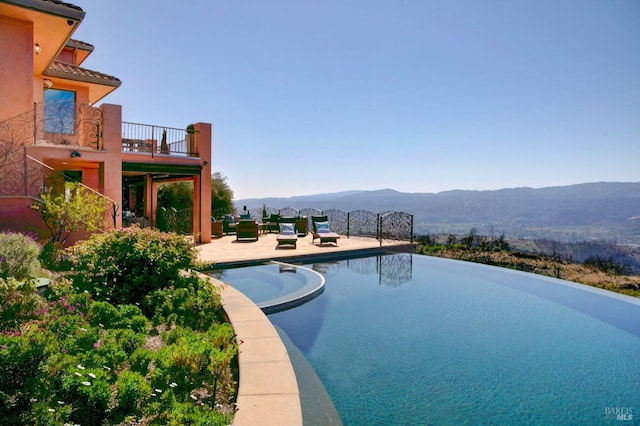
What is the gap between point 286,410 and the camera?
110 inches

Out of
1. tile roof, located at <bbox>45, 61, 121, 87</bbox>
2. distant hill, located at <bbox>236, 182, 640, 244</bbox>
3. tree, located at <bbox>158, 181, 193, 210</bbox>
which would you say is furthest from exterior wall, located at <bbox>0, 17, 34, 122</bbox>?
distant hill, located at <bbox>236, 182, 640, 244</bbox>

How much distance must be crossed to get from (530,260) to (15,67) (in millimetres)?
17602

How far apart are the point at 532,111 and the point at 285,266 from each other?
13.5 meters


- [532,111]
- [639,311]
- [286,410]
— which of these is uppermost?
[532,111]

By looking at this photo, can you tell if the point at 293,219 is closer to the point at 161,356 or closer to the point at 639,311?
the point at 639,311

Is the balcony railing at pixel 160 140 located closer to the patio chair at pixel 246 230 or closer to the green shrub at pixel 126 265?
the patio chair at pixel 246 230

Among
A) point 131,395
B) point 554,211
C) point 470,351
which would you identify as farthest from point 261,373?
point 554,211

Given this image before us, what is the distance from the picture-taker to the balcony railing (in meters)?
15.4

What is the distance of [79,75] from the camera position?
540 inches

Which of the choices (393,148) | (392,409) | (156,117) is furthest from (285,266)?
(393,148)

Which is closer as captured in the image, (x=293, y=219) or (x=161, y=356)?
(x=161, y=356)

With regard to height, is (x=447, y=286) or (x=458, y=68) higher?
(x=458, y=68)

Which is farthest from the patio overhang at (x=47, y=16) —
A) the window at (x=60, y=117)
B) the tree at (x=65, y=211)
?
the tree at (x=65, y=211)

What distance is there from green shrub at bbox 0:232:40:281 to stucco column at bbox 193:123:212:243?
1061 cm
